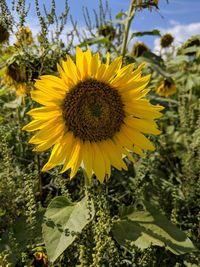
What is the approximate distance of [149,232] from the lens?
5.28 ft

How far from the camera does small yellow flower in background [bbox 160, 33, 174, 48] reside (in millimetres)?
5211

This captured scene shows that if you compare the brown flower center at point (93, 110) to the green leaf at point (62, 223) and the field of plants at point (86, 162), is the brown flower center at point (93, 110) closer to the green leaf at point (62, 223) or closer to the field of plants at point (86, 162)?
the field of plants at point (86, 162)

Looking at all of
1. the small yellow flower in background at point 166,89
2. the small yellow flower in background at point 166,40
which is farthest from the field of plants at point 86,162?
the small yellow flower in background at point 166,40

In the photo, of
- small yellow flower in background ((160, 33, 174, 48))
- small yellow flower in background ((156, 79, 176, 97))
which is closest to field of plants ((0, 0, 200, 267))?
small yellow flower in background ((156, 79, 176, 97))

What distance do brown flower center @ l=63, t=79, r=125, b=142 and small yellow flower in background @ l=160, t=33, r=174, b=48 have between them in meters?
3.71

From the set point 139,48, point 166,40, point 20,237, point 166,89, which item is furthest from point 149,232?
point 166,40

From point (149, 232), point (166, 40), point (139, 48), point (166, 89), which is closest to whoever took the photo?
point (149, 232)

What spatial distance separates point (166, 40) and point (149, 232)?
3916 millimetres

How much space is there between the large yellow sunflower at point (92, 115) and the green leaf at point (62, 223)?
0.12 m

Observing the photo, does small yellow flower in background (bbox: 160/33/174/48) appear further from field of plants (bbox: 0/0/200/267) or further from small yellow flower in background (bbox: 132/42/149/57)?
field of plants (bbox: 0/0/200/267)

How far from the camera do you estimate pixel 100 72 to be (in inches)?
60.4

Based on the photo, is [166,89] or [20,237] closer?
[20,237]

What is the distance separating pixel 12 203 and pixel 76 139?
0.39m

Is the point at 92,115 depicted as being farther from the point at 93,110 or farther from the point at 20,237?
the point at 20,237
